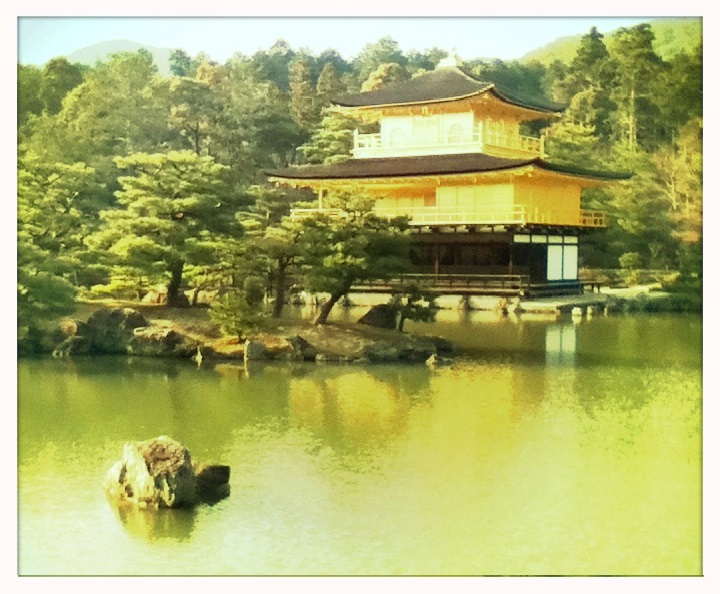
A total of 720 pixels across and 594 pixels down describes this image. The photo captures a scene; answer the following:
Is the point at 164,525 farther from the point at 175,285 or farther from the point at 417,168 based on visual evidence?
the point at 417,168

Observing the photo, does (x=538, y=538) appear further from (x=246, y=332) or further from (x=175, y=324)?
(x=175, y=324)

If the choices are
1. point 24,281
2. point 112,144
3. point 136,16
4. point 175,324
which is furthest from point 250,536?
point 136,16

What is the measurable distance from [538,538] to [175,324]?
2.79 metres

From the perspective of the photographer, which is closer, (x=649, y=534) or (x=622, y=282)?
(x=649, y=534)

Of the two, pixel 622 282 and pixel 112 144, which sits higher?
pixel 112 144

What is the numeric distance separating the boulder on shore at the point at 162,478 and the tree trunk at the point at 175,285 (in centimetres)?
111

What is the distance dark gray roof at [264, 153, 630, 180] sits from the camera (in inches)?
285

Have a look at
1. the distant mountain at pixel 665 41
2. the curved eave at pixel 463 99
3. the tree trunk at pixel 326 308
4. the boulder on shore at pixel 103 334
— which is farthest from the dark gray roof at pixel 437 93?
the boulder on shore at pixel 103 334

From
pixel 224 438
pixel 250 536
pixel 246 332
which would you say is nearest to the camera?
pixel 250 536

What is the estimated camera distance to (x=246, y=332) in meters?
7.16

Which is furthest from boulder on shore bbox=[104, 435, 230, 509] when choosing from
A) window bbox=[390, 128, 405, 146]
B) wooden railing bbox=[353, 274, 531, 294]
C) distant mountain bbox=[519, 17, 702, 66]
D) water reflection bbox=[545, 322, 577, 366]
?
distant mountain bbox=[519, 17, 702, 66]

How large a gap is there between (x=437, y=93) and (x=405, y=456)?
8.21ft

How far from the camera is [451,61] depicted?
274 inches

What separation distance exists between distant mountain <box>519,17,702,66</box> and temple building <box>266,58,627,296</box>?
0.42m
